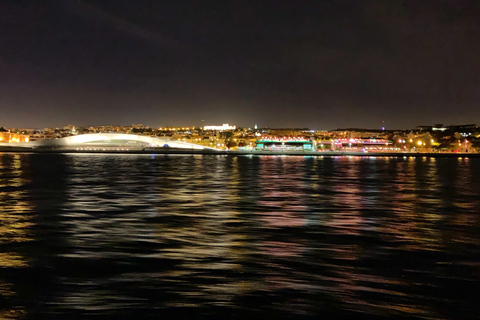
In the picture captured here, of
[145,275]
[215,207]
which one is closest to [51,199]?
[215,207]

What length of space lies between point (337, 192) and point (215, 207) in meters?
9.29

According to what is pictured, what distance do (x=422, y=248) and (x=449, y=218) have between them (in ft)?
→ 19.9

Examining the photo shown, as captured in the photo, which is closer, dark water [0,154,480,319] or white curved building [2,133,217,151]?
dark water [0,154,480,319]

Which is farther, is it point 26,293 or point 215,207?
point 215,207

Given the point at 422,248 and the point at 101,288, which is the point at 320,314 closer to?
the point at 101,288

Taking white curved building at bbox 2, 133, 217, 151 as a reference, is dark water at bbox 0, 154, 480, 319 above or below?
below

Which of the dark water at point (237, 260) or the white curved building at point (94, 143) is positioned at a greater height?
the white curved building at point (94, 143)

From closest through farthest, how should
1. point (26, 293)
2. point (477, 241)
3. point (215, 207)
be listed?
point (26, 293) → point (477, 241) → point (215, 207)

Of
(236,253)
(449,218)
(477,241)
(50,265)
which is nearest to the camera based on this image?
(50,265)

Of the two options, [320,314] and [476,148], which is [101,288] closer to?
[320,314]

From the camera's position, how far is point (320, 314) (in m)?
7.48

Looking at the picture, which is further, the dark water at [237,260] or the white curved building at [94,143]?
the white curved building at [94,143]

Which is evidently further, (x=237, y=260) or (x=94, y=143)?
(x=94, y=143)

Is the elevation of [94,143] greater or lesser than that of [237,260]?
greater
